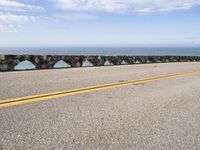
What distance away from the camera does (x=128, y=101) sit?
6348mm

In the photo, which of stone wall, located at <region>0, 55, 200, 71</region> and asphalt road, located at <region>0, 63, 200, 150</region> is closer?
asphalt road, located at <region>0, 63, 200, 150</region>

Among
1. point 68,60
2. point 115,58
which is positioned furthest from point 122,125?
point 115,58

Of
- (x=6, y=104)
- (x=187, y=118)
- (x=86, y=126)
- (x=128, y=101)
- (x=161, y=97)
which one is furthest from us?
(x=161, y=97)

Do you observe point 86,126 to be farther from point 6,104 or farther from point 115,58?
point 115,58

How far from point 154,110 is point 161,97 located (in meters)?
1.50

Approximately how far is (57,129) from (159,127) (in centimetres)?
146

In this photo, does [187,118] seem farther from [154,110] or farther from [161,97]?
[161,97]

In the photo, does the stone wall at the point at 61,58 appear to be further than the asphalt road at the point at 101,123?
Yes

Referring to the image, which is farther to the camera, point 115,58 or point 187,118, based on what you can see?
point 115,58

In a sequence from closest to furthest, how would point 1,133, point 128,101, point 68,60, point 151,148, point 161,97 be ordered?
1. point 151,148
2. point 1,133
3. point 128,101
4. point 161,97
5. point 68,60

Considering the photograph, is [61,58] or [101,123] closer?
[101,123]

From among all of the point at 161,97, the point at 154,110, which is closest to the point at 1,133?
the point at 154,110

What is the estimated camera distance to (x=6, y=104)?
18.2 feet

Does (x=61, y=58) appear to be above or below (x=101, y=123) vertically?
above
